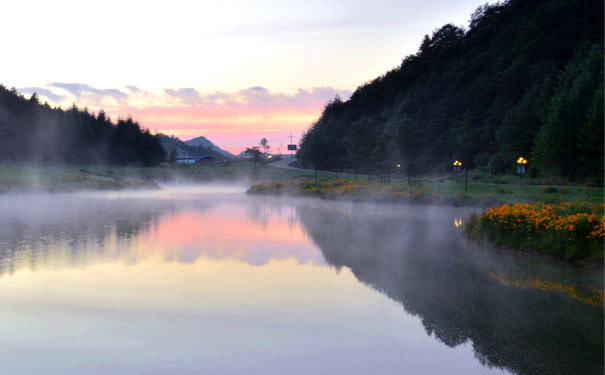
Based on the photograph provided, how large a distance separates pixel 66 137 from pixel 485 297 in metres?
96.7

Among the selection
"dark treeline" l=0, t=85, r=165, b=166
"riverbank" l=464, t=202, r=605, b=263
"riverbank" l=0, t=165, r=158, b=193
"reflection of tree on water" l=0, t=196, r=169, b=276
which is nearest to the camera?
"riverbank" l=464, t=202, r=605, b=263

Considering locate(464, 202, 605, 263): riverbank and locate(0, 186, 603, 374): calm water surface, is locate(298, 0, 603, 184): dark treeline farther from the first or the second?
locate(0, 186, 603, 374): calm water surface

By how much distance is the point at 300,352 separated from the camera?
6551 millimetres

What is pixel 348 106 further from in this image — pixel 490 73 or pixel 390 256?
pixel 390 256

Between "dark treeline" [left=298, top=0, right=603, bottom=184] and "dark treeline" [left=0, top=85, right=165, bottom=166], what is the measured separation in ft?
140

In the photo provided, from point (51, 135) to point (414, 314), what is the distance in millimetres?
90805

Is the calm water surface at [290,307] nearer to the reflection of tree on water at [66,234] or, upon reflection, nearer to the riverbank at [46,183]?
the reflection of tree on water at [66,234]

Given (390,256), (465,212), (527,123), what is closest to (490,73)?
(527,123)

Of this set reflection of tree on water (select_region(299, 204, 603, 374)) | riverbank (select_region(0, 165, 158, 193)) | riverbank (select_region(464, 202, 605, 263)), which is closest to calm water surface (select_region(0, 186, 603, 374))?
reflection of tree on water (select_region(299, 204, 603, 374))

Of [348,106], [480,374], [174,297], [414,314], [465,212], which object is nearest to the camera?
[480,374]

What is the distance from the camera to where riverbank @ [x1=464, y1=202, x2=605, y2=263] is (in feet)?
38.3

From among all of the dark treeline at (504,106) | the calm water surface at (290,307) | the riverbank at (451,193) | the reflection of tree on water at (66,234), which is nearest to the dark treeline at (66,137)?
the dark treeline at (504,106)

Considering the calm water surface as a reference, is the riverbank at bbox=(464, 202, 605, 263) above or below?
above

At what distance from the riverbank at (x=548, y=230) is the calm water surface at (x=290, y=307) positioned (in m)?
0.70
